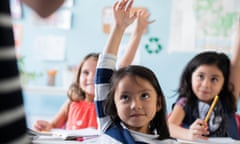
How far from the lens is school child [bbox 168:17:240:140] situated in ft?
4.00

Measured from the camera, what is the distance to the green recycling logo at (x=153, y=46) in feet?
6.61

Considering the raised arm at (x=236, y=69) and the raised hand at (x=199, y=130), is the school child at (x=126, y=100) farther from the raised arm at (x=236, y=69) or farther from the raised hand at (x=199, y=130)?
the raised arm at (x=236, y=69)

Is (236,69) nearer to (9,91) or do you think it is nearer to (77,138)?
(77,138)

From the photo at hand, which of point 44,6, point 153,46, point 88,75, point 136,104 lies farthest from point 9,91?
point 153,46

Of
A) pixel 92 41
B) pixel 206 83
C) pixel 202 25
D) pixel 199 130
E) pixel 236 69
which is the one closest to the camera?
pixel 199 130

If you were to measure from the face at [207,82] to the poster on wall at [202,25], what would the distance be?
712mm

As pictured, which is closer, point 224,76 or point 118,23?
point 118,23

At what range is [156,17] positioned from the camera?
2027 millimetres

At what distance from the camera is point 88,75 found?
56.7 inches

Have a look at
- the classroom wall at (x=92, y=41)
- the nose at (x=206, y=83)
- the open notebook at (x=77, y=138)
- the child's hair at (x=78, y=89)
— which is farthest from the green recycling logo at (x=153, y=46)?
the open notebook at (x=77, y=138)

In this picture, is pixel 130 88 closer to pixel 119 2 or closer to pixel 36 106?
pixel 119 2

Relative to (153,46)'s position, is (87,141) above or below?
below

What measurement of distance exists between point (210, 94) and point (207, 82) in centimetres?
4

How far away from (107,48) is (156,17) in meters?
1.03
